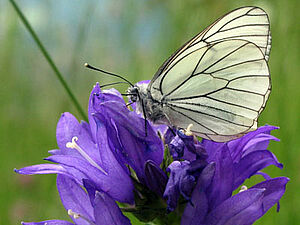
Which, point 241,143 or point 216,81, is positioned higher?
point 216,81

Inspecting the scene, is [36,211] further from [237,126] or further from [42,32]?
[237,126]

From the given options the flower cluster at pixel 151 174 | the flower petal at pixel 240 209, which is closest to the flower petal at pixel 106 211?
the flower cluster at pixel 151 174

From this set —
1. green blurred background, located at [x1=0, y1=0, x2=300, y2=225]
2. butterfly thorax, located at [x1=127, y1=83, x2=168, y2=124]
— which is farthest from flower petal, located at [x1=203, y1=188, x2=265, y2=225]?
green blurred background, located at [x1=0, y1=0, x2=300, y2=225]

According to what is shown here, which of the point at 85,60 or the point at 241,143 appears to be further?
the point at 85,60

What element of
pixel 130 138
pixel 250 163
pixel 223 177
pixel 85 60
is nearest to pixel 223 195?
pixel 223 177

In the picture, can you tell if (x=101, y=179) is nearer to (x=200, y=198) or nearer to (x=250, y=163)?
(x=200, y=198)

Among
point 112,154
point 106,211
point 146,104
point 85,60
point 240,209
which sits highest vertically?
point 85,60

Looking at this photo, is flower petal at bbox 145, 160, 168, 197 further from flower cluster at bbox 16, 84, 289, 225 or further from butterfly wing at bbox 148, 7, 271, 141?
butterfly wing at bbox 148, 7, 271, 141
